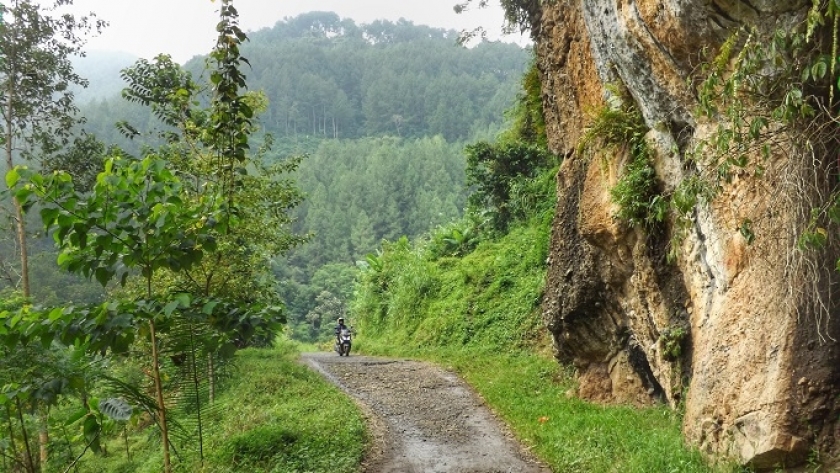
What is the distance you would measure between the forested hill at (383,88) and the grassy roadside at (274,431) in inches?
3411

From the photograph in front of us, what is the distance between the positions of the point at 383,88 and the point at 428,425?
114514 mm

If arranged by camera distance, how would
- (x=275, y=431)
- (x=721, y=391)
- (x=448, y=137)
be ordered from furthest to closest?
(x=448, y=137) < (x=275, y=431) < (x=721, y=391)

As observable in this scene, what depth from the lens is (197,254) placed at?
385cm

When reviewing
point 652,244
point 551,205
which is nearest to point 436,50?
point 551,205

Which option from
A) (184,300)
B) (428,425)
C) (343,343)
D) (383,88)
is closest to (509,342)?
(428,425)

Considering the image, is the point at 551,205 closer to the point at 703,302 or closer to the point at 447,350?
the point at 447,350

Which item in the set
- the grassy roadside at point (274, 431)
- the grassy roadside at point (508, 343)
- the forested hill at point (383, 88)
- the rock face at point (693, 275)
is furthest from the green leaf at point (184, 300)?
the forested hill at point (383, 88)

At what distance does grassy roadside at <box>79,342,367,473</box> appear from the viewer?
7.71m

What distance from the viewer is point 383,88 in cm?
11962

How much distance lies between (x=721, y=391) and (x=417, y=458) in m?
3.98

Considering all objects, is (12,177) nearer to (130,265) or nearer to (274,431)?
(130,265)

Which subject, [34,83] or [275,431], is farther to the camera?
[34,83]

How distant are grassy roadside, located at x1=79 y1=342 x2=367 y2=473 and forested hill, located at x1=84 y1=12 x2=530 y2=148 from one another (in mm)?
86629

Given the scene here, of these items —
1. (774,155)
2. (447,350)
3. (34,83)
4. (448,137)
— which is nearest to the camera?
(774,155)
